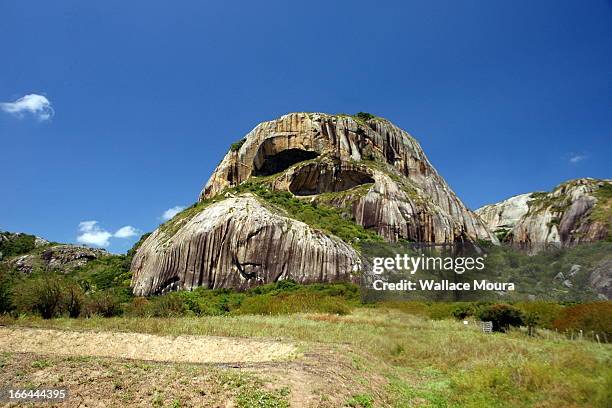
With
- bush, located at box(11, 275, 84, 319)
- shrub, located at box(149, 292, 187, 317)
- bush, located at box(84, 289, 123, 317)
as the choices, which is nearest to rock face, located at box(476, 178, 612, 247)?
shrub, located at box(149, 292, 187, 317)

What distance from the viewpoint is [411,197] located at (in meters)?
84.4

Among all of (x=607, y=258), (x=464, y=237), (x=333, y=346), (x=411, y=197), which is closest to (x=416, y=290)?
(x=607, y=258)

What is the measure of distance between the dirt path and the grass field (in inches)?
55.4

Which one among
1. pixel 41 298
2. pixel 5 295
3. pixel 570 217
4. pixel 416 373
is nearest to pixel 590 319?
pixel 416 373

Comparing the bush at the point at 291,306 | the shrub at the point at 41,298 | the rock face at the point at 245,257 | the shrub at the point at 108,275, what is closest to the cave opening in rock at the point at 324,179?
the rock face at the point at 245,257

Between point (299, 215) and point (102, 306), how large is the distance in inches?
1746

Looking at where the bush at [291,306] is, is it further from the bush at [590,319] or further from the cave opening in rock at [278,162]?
the cave opening in rock at [278,162]

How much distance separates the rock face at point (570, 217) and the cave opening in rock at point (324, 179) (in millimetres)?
39592

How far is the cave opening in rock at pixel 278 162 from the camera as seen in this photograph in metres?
92.4

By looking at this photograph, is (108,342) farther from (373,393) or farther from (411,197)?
(411,197)

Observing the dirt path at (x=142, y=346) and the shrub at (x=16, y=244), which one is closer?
the dirt path at (x=142, y=346)

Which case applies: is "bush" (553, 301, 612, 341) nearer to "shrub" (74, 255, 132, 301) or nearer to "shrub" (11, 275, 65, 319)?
"shrub" (11, 275, 65, 319)

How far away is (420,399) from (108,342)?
41.6ft

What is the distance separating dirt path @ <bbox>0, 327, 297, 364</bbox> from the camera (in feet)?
51.6
